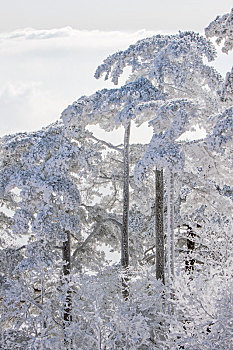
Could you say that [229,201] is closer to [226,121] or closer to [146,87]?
[146,87]

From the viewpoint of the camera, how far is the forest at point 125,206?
12133 mm

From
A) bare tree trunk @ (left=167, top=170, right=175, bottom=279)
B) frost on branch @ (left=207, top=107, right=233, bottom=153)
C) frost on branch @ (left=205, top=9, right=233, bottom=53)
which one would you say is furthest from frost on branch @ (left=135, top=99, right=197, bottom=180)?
frost on branch @ (left=205, top=9, right=233, bottom=53)

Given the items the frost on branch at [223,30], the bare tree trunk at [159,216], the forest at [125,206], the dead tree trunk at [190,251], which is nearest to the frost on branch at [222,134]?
the forest at [125,206]

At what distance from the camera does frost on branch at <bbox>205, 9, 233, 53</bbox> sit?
1109 centimetres

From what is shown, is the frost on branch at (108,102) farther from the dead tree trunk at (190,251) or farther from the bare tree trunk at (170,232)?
the dead tree trunk at (190,251)

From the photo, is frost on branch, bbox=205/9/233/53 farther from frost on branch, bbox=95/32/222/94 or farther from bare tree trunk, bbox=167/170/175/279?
bare tree trunk, bbox=167/170/175/279

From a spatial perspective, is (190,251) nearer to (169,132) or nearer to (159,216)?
(159,216)

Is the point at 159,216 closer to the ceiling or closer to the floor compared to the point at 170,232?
closer to the ceiling

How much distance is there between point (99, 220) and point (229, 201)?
206 inches

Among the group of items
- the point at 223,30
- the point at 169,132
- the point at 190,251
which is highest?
the point at 223,30

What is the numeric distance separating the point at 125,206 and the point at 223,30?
800 centimetres

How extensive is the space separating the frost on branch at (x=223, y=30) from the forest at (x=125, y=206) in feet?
0.07

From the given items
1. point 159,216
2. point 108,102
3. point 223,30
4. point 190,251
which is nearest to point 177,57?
point 108,102

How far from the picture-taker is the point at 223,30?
11.1 m
